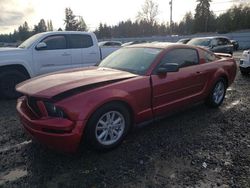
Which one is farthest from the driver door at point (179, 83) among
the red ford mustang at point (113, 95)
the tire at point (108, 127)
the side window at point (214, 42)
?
the side window at point (214, 42)

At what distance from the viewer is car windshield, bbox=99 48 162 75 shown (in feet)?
14.1

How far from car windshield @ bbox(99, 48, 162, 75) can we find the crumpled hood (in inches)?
9.4

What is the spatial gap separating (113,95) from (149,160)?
3.35 feet

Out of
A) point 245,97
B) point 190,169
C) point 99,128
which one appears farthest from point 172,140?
point 245,97

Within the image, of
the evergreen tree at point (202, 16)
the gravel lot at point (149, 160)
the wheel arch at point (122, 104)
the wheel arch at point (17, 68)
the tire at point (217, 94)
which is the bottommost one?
A: the gravel lot at point (149, 160)

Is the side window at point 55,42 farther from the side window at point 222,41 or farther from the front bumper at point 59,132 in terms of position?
the side window at point 222,41

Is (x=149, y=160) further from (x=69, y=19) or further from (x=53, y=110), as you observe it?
(x=69, y=19)

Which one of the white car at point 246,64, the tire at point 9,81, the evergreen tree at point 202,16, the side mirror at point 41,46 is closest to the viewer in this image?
the tire at point 9,81

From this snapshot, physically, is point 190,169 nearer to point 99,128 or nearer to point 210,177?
point 210,177

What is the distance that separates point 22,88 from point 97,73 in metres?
1.16

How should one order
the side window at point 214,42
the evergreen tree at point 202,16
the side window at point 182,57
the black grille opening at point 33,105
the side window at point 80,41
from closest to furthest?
the black grille opening at point 33,105 → the side window at point 182,57 → the side window at point 80,41 → the side window at point 214,42 → the evergreen tree at point 202,16

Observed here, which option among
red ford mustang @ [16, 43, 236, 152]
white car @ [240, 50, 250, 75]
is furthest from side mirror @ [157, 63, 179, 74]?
white car @ [240, 50, 250, 75]

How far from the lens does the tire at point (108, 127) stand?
135 inches

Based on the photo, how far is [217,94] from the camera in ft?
19.2
